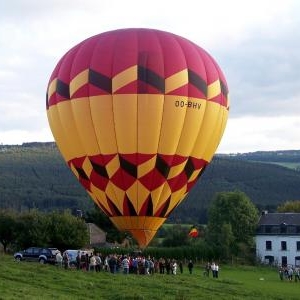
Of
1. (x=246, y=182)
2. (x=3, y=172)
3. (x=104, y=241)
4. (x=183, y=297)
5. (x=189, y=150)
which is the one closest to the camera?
(x=183, y=297)

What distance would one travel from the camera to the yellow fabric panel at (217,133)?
29625mm

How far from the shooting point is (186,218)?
450 feet

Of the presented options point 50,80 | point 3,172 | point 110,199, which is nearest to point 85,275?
point 110,199

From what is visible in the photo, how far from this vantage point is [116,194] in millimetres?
27766

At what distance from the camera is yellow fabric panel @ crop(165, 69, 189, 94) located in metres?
27.5

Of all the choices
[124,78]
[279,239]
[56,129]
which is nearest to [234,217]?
[279,239]

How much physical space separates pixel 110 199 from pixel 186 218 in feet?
361

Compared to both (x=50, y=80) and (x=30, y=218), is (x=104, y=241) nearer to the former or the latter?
(x=30, y=218)

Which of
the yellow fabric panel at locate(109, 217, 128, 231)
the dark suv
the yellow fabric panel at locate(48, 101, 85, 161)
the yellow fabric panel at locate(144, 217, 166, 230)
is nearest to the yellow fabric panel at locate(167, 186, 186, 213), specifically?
the yellow fabric panel at locate(144, 217, 166, 230)

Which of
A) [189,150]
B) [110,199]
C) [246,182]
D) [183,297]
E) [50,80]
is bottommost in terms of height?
[183,297]

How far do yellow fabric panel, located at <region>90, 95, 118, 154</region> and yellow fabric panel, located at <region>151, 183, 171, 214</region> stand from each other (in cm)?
240

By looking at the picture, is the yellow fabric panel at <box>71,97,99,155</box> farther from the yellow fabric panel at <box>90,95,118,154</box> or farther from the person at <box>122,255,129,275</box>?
the person at <box>122,255,129,275</box>

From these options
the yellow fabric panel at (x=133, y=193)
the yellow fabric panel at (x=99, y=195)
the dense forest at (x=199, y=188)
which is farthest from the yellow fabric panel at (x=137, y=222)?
the dense forest at (x=199, y=188)

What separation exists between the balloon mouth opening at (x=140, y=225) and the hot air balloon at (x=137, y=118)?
0.04 metres
